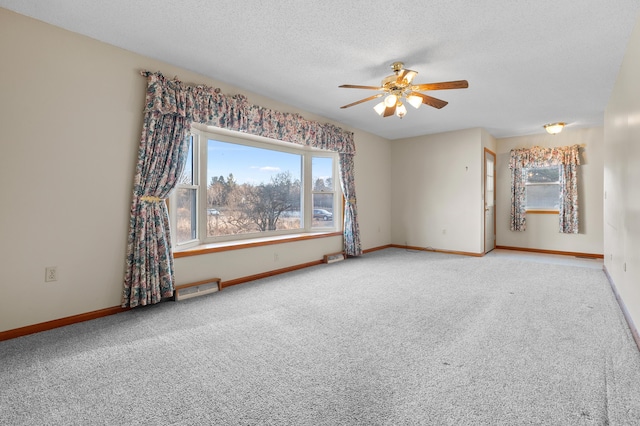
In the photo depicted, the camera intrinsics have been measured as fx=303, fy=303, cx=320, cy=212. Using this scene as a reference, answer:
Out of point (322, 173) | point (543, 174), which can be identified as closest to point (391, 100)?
point (322, 173)

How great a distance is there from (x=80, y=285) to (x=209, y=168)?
193 cm

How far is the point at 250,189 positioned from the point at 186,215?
110 centimetres

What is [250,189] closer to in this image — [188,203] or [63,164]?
[188,203]

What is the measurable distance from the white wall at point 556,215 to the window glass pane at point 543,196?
0.22 meters

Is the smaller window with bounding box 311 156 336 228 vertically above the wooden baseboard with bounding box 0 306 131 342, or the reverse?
the smaller window with bounding box 311 156 336 228

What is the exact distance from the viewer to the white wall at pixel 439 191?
5898 mm

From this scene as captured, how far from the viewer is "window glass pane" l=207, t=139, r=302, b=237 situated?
4125 mm

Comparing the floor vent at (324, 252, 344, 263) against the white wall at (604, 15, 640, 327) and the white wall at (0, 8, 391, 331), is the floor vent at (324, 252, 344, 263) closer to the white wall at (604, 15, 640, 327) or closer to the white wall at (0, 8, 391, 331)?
the white wall at (0, 8, 391, 331)

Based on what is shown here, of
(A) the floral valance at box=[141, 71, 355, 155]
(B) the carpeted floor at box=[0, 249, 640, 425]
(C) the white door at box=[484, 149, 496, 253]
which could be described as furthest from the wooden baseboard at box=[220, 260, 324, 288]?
(C) the white door at box=[484, 149, 496, 253]

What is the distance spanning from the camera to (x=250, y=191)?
4590 millimetres

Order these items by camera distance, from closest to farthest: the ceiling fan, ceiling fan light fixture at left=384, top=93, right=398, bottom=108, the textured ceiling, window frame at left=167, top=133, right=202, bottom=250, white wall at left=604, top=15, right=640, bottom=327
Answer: the textured ceiling, white wall at left=604, top=15, right=640, bottom=327, the ceiling fan, ceiling fan light fixture at left=384, top=93, right=398, bottom=108, window frame at left=167, top=133, right=202, bottom=250

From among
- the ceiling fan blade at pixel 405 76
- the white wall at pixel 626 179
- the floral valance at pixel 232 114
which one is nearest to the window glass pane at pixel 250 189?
the floral valance at pixel 232 114

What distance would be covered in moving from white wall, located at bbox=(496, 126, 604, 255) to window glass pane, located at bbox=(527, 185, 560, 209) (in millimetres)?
216

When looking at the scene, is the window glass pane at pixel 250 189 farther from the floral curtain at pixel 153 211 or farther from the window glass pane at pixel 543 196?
the window glass pane at pixel 543 196
